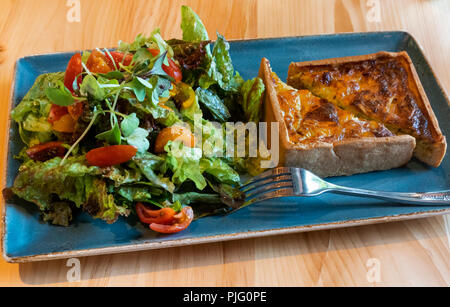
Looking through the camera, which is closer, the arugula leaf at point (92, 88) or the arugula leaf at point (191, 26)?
the arugula leaf at point (92, 88)

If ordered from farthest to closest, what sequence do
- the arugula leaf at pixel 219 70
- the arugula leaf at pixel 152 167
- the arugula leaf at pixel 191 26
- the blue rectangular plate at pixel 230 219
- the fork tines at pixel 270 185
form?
the arugula leaf at pixel 191 26 < the arugula leaf at pixel 219 70 < the fork tines at pixel 270 185 < the arugula leaf at pixel 152 167 < the blue rectangular plate at pixel 230 219

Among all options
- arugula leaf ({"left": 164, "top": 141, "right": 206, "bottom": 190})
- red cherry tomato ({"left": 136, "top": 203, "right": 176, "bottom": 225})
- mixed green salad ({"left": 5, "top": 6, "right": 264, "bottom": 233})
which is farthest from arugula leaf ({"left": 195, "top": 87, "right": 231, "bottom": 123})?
red cherry tomato ({"left": 136, "top": 203, "right": 176, "bottom": 225})

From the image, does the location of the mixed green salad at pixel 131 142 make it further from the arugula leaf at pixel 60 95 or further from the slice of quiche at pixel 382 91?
the slice of quiche at pixel 382 91

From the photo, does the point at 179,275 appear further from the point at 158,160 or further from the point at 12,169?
the point at 12,169

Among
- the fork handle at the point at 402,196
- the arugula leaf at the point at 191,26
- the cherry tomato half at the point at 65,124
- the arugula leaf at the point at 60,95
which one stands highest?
the arugula leaf at the point at 191,26

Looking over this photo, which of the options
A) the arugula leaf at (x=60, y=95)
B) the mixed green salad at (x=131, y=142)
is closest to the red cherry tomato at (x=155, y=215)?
the mixed green salad at (x=131, y=142)

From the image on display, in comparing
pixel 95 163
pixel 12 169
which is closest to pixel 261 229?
pixel 95 163

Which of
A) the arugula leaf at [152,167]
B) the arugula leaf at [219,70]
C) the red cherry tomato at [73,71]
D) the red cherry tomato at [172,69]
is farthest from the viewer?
the arugula leaf at [219,70]
